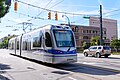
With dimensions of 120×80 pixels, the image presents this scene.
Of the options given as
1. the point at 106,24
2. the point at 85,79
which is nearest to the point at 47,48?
the point at 85,79

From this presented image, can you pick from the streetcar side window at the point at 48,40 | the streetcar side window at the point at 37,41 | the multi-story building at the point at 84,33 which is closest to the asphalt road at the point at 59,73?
the streetcar side window at the point at 48,40

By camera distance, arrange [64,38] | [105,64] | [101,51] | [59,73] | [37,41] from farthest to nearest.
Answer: [101,51], [37,41], [105,64], [64,38], [59,73]

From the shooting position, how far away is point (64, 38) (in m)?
19.1

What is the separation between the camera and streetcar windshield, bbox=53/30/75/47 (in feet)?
61.1

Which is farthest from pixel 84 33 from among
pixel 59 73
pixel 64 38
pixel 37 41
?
pixel 59 73

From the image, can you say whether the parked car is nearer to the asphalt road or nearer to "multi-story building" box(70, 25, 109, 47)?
the asphalt road

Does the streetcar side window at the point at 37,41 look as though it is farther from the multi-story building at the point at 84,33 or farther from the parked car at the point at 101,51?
the multi-story building at the point at 84,33

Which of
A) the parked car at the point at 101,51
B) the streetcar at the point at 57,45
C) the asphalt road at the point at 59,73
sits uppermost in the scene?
the streetcar at the point at 57,45

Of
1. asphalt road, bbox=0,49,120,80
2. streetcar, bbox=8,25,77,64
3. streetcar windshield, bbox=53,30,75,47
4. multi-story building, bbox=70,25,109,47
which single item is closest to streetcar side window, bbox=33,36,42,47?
streetcar, bbox=8,25,77,64

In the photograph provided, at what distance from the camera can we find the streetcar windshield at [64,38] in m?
18.6

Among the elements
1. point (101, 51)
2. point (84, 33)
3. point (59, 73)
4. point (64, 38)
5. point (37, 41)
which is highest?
point (84, 33)

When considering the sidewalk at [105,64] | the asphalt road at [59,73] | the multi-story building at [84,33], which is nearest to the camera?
the asphalt road at [59,73]

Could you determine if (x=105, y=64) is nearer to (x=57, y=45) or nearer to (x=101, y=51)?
(x=57, y=45)

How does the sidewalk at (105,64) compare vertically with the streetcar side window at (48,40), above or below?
below
